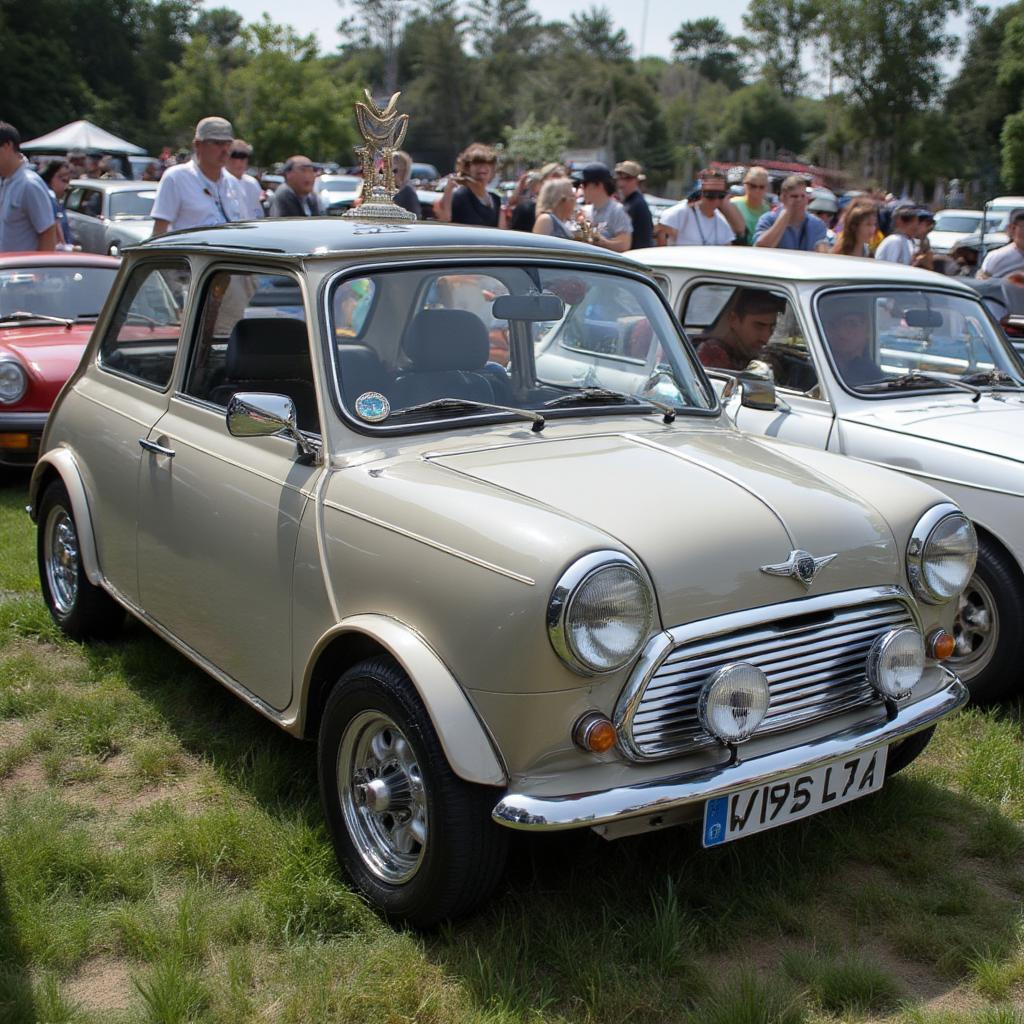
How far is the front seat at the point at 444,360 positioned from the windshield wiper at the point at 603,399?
200 mm

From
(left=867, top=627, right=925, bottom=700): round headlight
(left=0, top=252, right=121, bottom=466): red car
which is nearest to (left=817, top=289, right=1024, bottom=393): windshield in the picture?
(left=867, top=627, right=925, bottom=700): round headlight

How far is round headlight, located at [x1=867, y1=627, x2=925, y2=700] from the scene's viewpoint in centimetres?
311

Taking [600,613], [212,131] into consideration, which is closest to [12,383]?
[212,131]

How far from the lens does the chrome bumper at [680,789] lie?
2.59m

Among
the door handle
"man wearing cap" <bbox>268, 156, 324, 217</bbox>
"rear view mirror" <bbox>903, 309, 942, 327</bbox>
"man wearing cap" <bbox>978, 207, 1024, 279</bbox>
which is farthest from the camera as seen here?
"man wearing cap" <bbox>978, 207, 1024, 279</bbox>

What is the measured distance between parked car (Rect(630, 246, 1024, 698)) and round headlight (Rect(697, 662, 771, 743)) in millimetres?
1876

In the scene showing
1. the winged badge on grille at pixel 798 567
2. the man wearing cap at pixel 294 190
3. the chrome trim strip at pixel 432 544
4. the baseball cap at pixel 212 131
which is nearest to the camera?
the chrome trim strip at pixel 432 544

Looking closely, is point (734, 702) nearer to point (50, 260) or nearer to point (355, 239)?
point (355, 239)

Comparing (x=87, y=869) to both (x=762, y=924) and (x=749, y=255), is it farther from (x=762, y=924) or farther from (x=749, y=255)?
(x=749, y=255)

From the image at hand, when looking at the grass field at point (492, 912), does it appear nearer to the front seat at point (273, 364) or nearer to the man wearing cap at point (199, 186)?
the front seat at point (273, 364)

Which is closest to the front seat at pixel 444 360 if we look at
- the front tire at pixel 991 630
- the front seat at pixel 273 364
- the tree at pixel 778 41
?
the front seat at pixel 273 364

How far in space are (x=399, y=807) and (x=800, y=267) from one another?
3.59 meters

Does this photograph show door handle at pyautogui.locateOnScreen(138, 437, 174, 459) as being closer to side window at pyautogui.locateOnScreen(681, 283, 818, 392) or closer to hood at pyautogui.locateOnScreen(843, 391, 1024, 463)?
side window at pyautogui.locateOnScreen(681, 283, 818, 392)

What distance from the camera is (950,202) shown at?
143 ft
